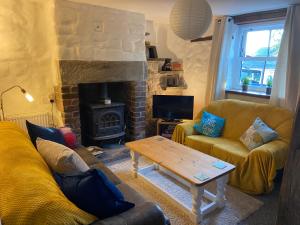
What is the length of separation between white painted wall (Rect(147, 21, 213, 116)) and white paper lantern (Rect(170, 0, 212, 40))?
7.17ft

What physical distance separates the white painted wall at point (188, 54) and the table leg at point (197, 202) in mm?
2337

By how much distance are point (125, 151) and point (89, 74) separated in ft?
4.06

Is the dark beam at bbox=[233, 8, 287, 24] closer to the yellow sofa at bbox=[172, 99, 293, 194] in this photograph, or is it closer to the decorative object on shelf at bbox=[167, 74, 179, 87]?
the yellow sofa at bbox=[172, 99, 293, 194]

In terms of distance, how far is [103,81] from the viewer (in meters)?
3.26

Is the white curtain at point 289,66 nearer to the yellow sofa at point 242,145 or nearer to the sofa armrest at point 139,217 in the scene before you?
the yellow sofa at point 242,145

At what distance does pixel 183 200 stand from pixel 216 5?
7.57 feet

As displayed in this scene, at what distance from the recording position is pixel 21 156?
1.52 m

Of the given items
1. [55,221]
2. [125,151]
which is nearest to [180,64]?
[125,151]

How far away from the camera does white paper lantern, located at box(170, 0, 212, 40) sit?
5.48ft

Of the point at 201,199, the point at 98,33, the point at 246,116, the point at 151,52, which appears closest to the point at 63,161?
the point at 201,199

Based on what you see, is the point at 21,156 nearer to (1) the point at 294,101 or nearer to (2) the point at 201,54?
(1) the point at 294,101

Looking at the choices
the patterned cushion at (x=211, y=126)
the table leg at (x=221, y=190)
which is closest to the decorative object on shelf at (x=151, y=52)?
the patterned cushion at (x=211, y=126)

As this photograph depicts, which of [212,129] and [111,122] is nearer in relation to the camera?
[212,129]

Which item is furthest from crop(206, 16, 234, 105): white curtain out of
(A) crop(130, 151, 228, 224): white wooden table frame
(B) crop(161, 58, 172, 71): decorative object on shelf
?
(A) crop(130, 151, 228, 224): white wooden table frame
